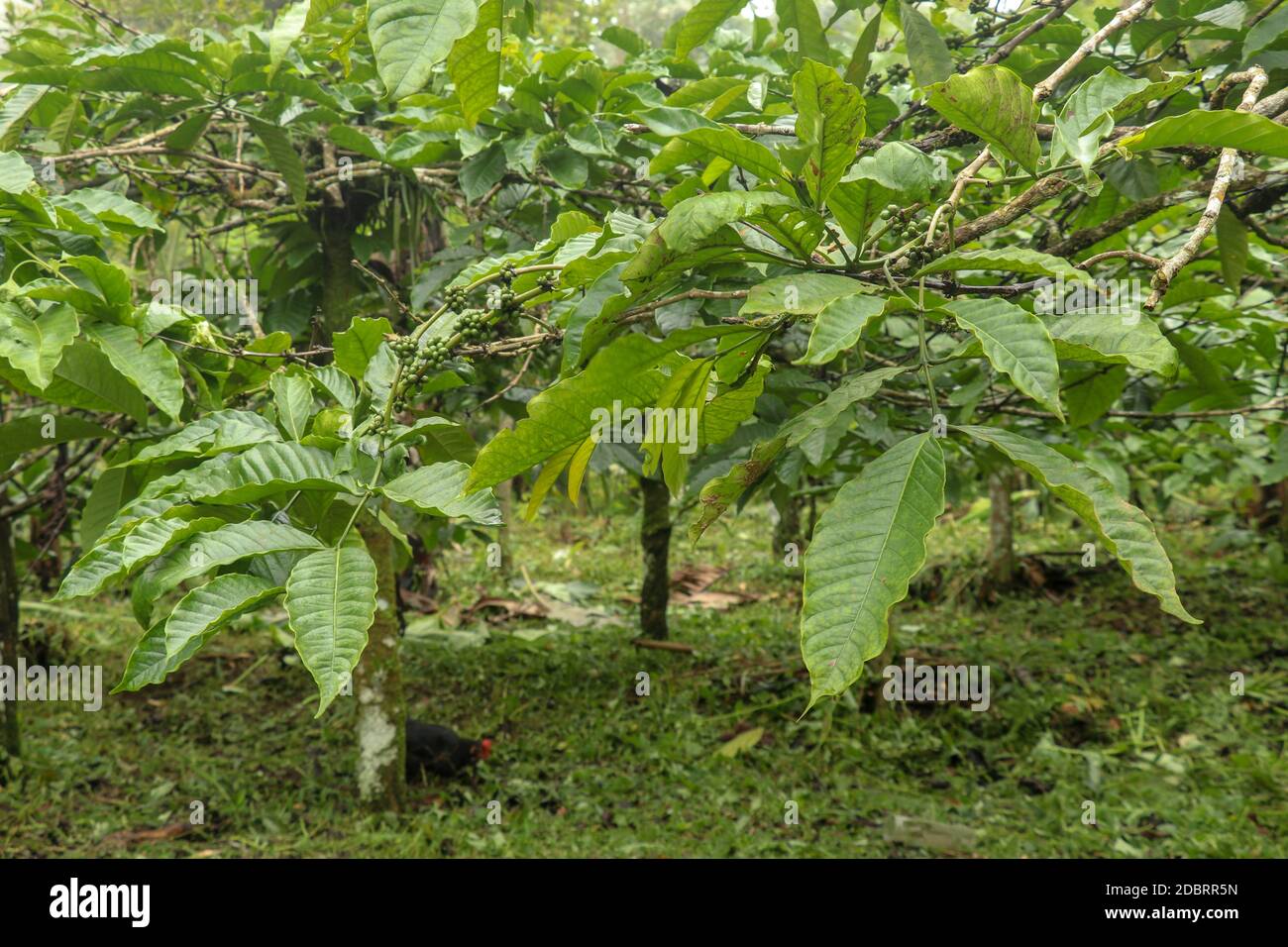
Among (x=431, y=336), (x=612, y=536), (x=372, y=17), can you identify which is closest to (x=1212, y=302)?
(x=431, y=336)

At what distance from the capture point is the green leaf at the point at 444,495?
894mm

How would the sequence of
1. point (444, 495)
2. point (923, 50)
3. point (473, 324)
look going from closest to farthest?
1. point (444, 495)
2. point (473, 324)
3. point (923, 50)

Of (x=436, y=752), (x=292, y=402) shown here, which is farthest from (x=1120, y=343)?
(x=436, y=752)

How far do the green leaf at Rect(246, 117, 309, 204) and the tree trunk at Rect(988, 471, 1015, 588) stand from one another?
132 inches

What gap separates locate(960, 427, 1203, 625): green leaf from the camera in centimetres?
70

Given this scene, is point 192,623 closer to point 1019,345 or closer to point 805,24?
point 1019,345

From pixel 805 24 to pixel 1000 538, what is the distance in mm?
3548

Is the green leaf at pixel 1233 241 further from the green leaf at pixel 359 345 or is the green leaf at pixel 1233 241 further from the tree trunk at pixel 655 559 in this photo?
the tree trunk at pixel 655 559

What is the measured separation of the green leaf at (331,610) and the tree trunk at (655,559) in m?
2.78

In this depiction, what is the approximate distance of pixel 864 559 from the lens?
Result: 2.32ft

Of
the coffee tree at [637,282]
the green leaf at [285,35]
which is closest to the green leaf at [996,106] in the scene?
the coffee tree at [637,282]

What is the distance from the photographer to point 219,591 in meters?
0.83

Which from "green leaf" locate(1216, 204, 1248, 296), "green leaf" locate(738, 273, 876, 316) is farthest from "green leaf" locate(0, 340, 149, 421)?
"green leaf" locate(1216, 204, 1248, 296)

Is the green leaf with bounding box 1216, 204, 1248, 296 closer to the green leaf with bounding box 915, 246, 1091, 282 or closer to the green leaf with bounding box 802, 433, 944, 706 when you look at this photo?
the green leaf with bounding box 915, 246, 1091, 282
